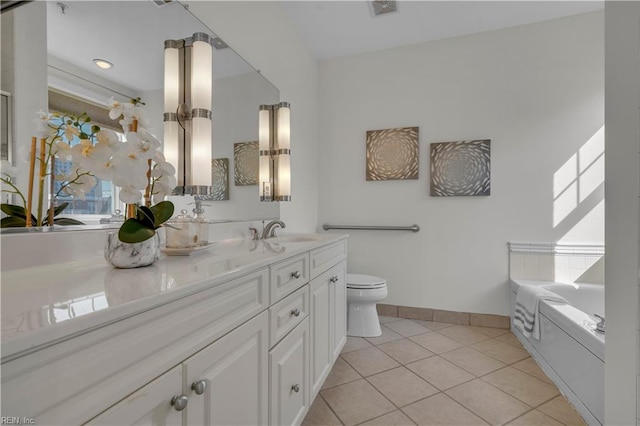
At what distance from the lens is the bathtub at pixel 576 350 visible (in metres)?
1.39

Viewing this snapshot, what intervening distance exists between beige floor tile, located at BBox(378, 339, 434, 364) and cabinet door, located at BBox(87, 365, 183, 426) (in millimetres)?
1757

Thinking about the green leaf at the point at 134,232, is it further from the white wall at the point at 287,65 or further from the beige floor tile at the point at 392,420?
the beige floor tile at the point at 392,420

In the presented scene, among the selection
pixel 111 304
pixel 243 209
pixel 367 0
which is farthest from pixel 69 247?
pixel 367 0

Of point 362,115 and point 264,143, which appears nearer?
point 264,143

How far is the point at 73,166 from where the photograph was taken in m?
0.88

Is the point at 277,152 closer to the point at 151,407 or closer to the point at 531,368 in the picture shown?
the point at 151,407

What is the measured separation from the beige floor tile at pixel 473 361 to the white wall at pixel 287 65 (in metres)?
1.51

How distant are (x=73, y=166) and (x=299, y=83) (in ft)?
6.98

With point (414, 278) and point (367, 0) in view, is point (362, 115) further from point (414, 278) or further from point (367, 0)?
point (414, 278)

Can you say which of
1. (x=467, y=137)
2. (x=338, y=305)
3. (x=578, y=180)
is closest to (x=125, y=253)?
(x=338, y=305)

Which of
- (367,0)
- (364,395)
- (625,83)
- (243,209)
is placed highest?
(367,0)

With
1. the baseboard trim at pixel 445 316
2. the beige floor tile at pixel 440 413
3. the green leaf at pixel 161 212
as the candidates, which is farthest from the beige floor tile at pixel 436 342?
the green leaf at pixel 161 212

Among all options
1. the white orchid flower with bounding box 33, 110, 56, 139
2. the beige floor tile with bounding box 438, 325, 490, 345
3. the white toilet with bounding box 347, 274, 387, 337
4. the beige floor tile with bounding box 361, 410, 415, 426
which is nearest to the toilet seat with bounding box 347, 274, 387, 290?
the white toilet with bounding box 347, 274, 387, 337

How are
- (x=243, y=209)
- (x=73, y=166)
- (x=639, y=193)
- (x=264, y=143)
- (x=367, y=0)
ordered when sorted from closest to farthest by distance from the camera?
(x=73, y=166) → (x=639, y=193) → (x=243, y=209) → (x=264, y=143) → (x=367, y=0)
